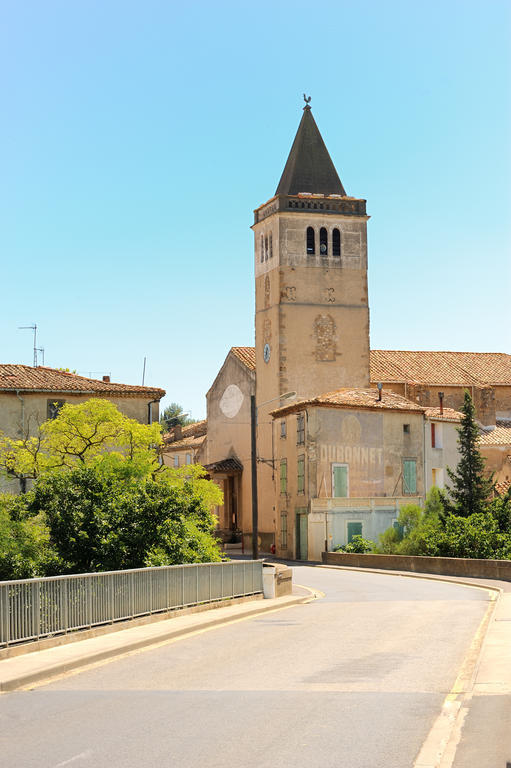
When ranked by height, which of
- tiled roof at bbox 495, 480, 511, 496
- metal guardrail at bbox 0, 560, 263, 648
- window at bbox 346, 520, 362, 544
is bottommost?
window at bbox 346, 520, 362, 544

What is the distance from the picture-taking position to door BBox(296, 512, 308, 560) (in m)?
59.7

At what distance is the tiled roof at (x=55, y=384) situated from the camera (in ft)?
148

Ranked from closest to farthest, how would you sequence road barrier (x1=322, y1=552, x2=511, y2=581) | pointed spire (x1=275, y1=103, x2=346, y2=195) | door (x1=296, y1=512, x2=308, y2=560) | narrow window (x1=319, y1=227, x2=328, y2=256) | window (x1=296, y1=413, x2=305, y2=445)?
road barrier (x1=322, y1=552, x2=511, y2=581), door (x1=296, y1=512, x2=308, y2=560), window (x1=296, y1=413, x2=305, y2=445), narrow window (x1=319, y1=227, x2=328, y2=256), pointed spire (x1=275, y1=103, x2=346, y2=195)

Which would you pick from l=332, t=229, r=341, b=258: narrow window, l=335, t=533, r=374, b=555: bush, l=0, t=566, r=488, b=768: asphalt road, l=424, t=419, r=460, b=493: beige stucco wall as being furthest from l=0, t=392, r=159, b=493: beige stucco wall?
l=332, t=229, r=341, b=258: narrow window

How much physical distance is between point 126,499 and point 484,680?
53.2ft


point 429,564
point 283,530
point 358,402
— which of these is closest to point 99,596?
point 429,564

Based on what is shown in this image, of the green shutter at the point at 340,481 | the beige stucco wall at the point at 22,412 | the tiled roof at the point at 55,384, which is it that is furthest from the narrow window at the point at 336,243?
the beige stucco wall at the point at 22,412

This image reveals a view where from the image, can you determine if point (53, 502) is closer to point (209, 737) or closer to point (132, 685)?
point (132, 685)

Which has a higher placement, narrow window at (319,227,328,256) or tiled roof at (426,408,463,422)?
narrow window at (319,227,328,256)

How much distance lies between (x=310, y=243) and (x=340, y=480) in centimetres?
1934

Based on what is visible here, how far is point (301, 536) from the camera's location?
60.4 m

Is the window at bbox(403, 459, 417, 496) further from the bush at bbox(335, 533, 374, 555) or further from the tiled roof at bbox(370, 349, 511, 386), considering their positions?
the tiled roof at bbox(370, 349, 511, 386)

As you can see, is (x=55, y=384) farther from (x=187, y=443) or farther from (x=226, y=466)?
(x=187, y=443)

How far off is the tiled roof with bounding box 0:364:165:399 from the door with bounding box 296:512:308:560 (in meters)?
15.9
